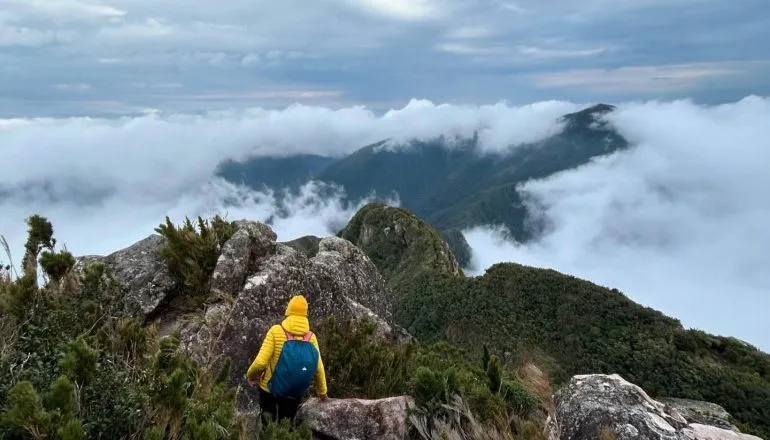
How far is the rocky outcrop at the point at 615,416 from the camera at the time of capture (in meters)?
6.46

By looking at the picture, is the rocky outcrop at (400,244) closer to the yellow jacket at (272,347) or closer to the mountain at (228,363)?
the mountain at (228,363)

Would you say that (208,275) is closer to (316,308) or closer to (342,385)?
(316,308)

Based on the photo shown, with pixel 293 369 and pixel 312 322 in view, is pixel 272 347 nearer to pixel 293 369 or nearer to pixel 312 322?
pixel 293 369

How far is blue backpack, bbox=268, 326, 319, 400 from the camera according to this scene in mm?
6898

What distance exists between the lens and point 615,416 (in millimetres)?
6602

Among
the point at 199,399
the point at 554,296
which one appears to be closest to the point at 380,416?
the point at 199,399

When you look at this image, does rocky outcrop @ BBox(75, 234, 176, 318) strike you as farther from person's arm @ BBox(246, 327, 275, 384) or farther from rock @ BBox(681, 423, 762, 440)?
rock @ BBox(681, 423, 762, 440)

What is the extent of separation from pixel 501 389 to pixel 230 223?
7.17m

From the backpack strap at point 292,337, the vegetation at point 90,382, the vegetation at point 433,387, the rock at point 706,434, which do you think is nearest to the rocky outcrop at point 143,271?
the vegetation at point 90,382

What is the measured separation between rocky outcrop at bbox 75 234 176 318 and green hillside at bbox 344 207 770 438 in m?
36.3

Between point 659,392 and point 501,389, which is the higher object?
point 501,389

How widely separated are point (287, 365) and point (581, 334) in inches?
2630

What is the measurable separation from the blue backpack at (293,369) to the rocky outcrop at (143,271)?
13.1 feet

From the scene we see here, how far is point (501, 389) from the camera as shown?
8.13m
